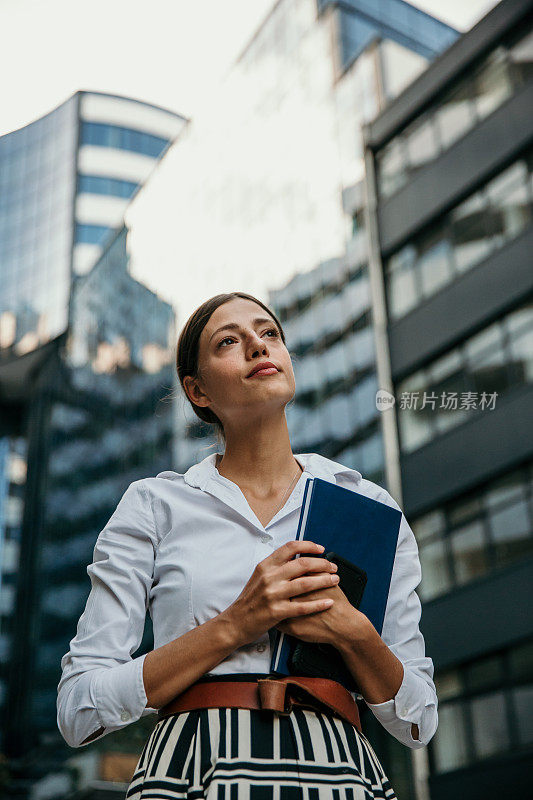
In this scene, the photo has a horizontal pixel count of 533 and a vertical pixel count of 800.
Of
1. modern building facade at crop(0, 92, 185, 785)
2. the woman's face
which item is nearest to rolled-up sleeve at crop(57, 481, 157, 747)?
the woman's face

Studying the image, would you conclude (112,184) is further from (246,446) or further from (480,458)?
(246,446)

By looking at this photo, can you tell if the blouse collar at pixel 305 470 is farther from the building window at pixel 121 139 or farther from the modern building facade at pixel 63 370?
the building window at pixel 121 139

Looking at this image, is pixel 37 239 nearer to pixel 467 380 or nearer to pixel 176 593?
pixel 467 380

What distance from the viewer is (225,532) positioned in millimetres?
1664

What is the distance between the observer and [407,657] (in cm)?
164

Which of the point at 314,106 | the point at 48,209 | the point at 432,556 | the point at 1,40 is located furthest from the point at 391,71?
the point at 48,209

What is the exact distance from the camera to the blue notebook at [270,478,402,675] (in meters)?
1.49

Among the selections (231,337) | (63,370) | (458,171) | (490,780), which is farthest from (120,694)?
(63,370)

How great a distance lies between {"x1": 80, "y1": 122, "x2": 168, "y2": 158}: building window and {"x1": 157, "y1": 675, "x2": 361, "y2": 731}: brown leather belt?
48333 mm

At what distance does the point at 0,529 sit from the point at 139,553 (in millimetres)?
49256

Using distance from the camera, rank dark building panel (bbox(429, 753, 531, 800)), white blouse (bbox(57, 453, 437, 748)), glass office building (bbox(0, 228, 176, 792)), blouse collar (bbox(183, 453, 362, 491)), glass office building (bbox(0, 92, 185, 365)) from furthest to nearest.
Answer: glass office building (bbox(0, 92, 185, 365))
glass office building (bbox(0, 228, 176, 792))
dark building panel (bbox(429, 753, 531, 800))
blouse collar (bbox(183, 453, 362, 491))
white blouse (bbox(57, 453, 437, 748))

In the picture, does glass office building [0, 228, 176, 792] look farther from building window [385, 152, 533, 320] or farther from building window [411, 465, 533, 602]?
building window [411, 465, 533, 602]

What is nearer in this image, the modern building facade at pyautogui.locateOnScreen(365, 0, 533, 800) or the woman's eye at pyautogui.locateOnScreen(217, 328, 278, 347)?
the woman's eye at pyautogui.locateOnScreen(217, 328, 278, 347)

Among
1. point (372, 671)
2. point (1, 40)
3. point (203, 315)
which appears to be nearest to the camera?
point (372, 671)
